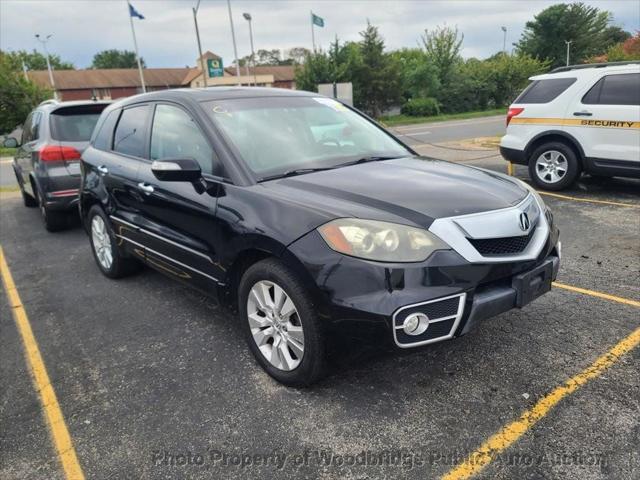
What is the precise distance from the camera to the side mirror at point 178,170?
3.10m

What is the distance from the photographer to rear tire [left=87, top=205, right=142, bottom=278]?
4.71m

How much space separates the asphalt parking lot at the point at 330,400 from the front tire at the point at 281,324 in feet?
0.40

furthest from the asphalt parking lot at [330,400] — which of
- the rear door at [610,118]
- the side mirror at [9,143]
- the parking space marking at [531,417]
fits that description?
the side mirror at [9,143]

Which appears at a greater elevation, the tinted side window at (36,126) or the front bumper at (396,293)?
the tinted side window at (36,126)

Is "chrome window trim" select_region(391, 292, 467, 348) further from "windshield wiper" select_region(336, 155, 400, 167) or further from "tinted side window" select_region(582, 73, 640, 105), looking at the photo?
"tinted side window" select_region(582, 73, 640, 105)

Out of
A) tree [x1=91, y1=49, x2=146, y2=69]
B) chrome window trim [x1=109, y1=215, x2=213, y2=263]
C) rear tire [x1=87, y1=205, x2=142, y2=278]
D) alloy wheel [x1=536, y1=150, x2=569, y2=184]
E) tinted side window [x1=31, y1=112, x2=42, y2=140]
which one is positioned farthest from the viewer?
tree [x1=91, y1=49, x2=146, y2=69]

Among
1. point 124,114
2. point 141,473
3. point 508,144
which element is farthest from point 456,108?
point 141,473

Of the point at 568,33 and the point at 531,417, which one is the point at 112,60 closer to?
the point at 568,33

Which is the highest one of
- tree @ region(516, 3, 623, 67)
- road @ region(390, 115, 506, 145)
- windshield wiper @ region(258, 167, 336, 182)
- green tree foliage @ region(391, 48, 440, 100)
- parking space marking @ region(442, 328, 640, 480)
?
tree @ region(516, 3, 623, 67)

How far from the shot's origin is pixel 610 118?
681cm

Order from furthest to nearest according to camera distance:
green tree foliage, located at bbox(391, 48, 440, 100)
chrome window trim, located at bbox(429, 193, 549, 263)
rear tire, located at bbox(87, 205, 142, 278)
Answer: green tree foliage, located at bbox(391, 48, 440, 100), rear tire, located at bbox(87, 205, 142, 278), chrome window trim, located at bbox(429, 193, 549, 263)

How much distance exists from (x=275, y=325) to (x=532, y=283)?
143 cm

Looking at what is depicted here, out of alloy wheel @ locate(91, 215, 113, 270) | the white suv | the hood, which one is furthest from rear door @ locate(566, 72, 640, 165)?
alloy wheel @ locate(91, 215, 113, 270)

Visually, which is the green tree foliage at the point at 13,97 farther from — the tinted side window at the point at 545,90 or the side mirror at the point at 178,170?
the side mirror at the point at 178,170
